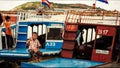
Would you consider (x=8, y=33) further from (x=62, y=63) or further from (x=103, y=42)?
(x=103, y=42)

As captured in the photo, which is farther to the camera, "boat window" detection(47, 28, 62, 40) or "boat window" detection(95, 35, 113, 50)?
"boat window" detection(47, 28, 62, 40)

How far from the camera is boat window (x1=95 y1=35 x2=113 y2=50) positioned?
11.6 metres

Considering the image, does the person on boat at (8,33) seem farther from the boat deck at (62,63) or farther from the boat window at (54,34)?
the boat deck at (62,63)

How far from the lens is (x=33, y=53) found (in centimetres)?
1122

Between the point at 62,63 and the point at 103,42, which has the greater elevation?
the point at 103,42

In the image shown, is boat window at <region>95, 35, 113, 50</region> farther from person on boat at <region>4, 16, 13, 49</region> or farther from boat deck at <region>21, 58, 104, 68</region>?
person on boat at <region>4, 16, 13, 49</region>

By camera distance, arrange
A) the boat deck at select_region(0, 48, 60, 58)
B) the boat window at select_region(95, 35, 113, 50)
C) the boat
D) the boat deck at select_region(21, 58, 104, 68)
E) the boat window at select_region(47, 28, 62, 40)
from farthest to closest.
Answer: the boat window at select_region(47, 28, 62, 40) → the boat deck at select_region(0, 48, 60, 58) → the boat window at select_region(95, 35, 113, 50) → the boat → the boat deck at select_region(21, 58, 104, 68)

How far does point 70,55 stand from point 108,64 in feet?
6.24

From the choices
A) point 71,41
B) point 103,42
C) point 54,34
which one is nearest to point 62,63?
point 71,41

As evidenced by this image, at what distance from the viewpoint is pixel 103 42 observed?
11.9m

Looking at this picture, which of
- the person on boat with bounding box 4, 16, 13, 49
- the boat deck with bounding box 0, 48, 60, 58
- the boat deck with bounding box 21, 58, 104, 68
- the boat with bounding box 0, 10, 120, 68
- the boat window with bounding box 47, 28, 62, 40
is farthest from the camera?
the person on boat with bounding box 4, 16, 13, 49

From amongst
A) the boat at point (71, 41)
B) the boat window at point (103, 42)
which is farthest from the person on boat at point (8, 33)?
the boat window at point (103, 42)

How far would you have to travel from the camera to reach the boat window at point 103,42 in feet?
38.0

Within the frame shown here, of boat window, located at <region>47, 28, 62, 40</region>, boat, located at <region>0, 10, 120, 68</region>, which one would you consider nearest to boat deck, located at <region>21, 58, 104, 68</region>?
boat, located at <region>0, 10, 120, 68</region>
